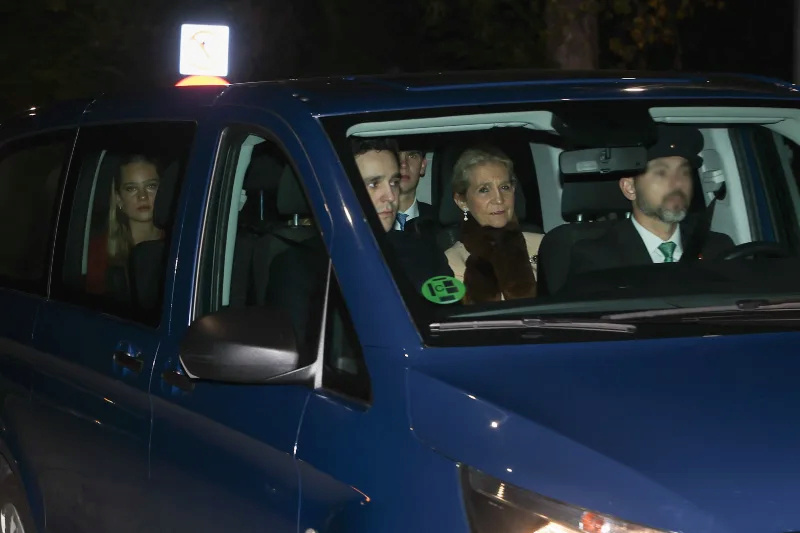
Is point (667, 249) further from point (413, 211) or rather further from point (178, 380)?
point (178, 380)

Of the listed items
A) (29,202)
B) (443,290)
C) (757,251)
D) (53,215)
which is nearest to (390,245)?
(443,290)

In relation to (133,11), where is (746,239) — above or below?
below

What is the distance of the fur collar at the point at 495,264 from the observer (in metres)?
4.12

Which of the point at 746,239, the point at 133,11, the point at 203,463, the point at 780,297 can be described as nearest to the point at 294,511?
the point at 203,463

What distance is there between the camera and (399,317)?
354 centimetres

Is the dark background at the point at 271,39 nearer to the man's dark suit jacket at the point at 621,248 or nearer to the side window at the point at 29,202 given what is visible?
the side window at the point at 29,202

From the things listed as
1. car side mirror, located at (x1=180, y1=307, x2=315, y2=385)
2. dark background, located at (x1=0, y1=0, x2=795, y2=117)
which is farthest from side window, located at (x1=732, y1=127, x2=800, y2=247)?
dark background, located at (x1=0, y1=0, x2=795, y2=117)

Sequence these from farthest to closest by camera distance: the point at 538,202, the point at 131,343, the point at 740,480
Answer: the point at 538,202 < the point at 131,343 < the point at 740,480

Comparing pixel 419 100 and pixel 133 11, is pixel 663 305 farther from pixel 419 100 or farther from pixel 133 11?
pixel 133 11

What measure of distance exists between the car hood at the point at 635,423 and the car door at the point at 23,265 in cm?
218

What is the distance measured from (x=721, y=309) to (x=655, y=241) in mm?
750

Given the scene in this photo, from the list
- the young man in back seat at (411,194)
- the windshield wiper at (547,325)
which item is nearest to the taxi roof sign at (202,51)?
the young man in back seat at (411,194)

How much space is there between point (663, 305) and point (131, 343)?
1.42 m

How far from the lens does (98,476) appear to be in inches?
184
